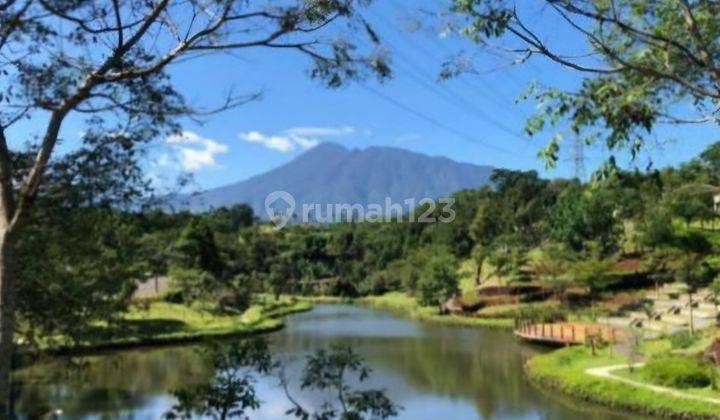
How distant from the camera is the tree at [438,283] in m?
40.8

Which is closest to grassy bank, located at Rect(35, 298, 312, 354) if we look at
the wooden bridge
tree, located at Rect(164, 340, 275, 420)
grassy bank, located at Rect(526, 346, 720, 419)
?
grassy bank, located at Rect(526, 346, 720, 419)

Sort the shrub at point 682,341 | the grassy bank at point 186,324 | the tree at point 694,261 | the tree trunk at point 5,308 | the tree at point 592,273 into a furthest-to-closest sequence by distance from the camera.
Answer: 1. the tree at point 592,273
2. the grassy bank at point 186,324
3. the tree at point 694,261
4. the shrub at point 682,341
5. the tree trunk at point 5,308

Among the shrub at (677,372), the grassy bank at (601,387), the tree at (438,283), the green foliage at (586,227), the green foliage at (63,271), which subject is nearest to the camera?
the green foliage at (63,271)

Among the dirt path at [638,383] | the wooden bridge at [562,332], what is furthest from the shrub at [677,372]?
the wooden bridge at [562,332]

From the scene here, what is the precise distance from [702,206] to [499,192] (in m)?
31.5

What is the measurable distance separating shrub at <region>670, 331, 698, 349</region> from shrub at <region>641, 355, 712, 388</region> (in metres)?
3.04

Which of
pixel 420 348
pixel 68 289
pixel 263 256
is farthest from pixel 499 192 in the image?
pixel 68 289

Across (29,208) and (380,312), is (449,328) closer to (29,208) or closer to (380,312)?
(380,312)

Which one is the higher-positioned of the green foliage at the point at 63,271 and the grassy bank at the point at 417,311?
the green foliage at the point at 63,271

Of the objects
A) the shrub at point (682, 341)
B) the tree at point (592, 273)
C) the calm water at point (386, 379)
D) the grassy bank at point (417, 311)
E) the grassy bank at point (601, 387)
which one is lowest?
the calm water at point (386, 379)

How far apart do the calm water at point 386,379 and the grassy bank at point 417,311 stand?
2120mm

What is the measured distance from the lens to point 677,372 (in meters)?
15.6

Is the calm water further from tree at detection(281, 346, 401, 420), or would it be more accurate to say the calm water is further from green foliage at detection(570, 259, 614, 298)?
green foliage at detection(570, 259, 614, 298)

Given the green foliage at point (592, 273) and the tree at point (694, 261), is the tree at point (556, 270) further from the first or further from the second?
the tree at point (694, 261)
